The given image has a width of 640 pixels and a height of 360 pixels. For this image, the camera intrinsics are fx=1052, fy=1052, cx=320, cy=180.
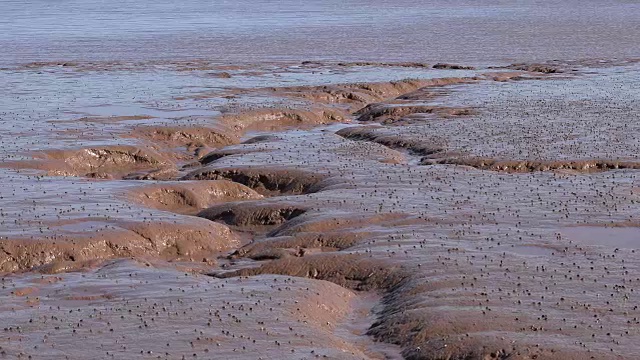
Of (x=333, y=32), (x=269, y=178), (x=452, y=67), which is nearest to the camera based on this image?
(x=269, y=178)

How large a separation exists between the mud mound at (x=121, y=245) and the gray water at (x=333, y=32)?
90.9 feet

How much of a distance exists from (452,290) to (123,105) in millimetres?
16790

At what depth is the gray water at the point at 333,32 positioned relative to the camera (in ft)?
146

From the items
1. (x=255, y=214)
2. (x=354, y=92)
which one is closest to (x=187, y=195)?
(x=255, y=214)

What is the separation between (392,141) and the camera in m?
22.1

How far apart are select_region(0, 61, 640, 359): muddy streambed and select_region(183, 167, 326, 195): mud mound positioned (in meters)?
0.04

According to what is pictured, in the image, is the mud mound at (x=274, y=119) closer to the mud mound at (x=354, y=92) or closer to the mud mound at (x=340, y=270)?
the mud mound at (x=354, y=92)

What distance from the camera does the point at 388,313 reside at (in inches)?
457

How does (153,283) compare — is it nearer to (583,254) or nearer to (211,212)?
(211,212)

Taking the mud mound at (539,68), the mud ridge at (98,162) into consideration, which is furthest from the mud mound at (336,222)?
the mud mound at (539,68)

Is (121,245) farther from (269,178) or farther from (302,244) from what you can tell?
(269,178)

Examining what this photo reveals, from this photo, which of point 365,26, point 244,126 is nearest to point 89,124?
point 244,126

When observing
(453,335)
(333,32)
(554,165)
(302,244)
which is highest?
(453,335)

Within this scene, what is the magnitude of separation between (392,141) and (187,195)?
21.0ft
